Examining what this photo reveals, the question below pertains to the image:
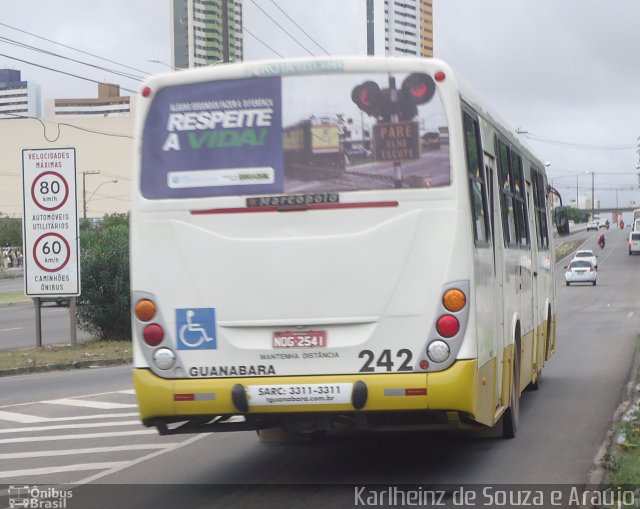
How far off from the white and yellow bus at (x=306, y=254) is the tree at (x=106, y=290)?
1745 cm

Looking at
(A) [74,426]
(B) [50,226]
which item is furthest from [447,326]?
(B) [50,226]

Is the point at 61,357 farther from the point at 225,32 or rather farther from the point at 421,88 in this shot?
the point at 225,32

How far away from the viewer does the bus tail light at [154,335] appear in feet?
28.5

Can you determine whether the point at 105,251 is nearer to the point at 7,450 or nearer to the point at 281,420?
the point at 7,450

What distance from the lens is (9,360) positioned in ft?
72.9

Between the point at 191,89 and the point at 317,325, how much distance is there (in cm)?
202

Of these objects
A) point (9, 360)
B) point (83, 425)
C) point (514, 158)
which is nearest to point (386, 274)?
point (514, 158)

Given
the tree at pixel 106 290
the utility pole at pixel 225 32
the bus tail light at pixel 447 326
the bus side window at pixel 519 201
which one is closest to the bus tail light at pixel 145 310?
the bus tail light at pixel 447 326

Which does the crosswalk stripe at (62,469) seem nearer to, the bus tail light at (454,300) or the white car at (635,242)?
the bus tail light at (454,300)

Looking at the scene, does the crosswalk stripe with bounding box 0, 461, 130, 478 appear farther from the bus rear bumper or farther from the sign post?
the sign post

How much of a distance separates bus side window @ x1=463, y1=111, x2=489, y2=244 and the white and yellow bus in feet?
0.28

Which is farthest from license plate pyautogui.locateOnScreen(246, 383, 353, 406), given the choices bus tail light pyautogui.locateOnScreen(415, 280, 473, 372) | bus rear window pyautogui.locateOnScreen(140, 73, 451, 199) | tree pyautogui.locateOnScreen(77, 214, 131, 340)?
tree pyautogui.locateOnScreen(77, 214, 131, 340)

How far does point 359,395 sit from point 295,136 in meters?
1.95

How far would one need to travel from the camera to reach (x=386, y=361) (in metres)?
8.42
